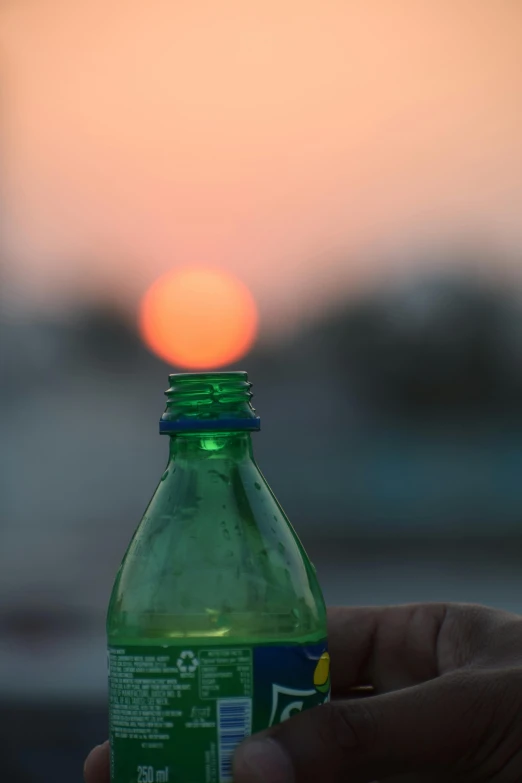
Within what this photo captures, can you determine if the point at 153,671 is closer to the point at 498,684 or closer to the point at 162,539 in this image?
the point at 162,539

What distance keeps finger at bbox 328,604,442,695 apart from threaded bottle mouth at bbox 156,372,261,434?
56cm

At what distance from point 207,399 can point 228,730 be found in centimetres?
33

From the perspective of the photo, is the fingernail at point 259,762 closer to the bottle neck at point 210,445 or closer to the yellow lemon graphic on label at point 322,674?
the yellow lemon graphic on label at point 322,674

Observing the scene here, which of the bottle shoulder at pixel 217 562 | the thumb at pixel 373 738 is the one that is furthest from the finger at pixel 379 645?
the bottle shoulder at pixel 217 562

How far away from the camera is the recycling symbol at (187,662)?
914 millimetres

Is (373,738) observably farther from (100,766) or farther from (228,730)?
(100,766)

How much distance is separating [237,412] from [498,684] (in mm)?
439

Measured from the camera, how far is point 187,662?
3.00 feet

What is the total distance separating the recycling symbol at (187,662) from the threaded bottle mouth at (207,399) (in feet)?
0.73

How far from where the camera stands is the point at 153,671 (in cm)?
93

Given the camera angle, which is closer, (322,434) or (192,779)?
(192,779)

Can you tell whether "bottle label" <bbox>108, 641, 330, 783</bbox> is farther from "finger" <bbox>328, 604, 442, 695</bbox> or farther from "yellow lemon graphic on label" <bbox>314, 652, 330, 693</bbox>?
"finger" <bbox>328, 604, 442, 695</bbox>

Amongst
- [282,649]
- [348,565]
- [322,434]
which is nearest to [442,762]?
[282,649]

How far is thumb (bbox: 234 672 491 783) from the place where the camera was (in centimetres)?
91
